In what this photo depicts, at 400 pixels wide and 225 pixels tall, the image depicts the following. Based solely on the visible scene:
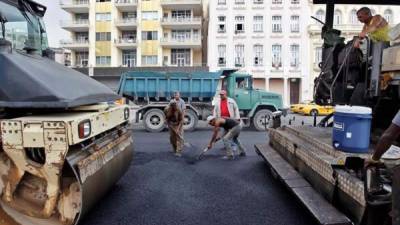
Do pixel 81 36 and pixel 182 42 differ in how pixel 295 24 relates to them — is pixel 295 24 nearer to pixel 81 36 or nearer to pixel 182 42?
pixel 182 42

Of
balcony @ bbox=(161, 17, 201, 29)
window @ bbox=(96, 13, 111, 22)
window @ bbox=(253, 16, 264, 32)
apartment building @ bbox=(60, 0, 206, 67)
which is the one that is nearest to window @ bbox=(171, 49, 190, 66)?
apartment building @ bbox=(60, 0, 206, 67)

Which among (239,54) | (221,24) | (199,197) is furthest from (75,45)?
(199,197)

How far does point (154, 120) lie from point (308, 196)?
10030 mm

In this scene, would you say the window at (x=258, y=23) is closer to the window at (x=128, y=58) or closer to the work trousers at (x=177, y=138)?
the window at (x=128, y=58)

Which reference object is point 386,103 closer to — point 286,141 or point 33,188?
point 286,141

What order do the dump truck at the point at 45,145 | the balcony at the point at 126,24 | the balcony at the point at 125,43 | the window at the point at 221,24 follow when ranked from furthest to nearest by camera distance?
the balcony at the point at 126,24, the balcony at the point at 125,43, the window at the point at 221,24, the dump truck at the point at 45,145

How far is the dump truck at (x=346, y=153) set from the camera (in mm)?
2667

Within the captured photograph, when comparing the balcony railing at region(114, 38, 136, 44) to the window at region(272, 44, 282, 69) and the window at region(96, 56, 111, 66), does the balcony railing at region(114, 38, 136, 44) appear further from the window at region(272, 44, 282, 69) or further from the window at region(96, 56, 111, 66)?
the window at region(272, 44, 282, 69)

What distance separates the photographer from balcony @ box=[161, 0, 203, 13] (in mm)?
37594

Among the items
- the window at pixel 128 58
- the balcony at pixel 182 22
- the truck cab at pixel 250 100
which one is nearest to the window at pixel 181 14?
the balcony at pixel 182 22

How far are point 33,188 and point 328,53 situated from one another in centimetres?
430

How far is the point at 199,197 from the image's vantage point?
5.01 metres

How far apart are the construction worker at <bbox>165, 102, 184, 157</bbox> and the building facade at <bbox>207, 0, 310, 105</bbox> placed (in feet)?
91.2

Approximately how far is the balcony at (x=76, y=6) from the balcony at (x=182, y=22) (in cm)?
940
